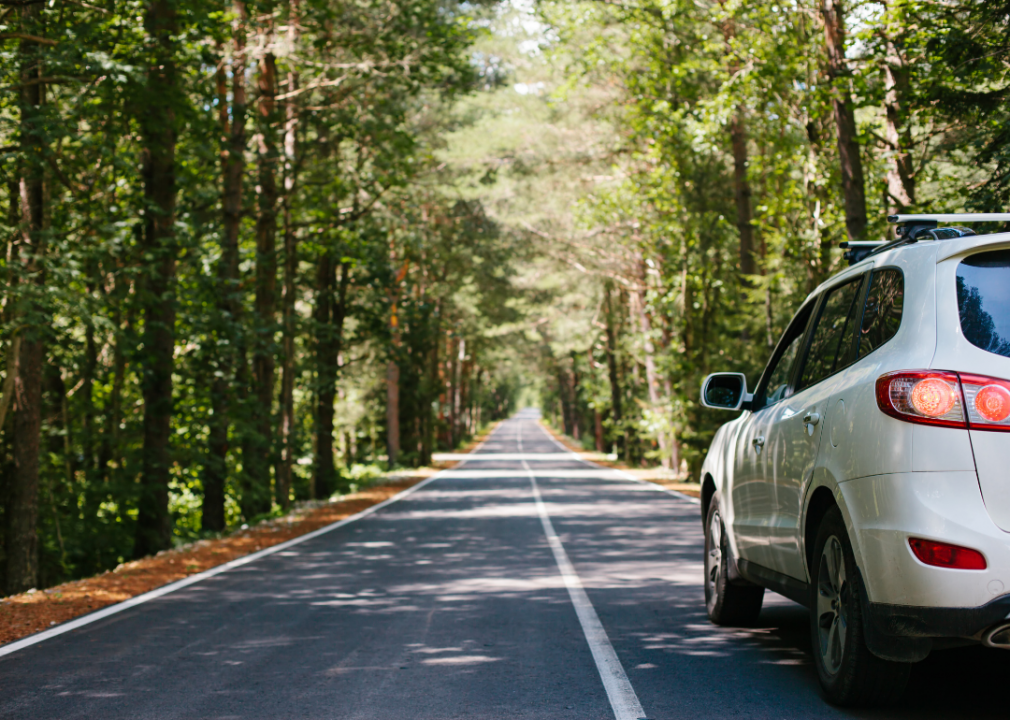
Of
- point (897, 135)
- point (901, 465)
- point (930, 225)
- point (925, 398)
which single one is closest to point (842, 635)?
point (901, 465)

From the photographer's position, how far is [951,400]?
3863mm

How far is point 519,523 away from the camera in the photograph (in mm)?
16172

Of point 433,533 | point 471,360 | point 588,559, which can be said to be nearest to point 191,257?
point 433,533

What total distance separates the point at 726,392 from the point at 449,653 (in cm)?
251

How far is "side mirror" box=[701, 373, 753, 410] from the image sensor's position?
21.7 feet

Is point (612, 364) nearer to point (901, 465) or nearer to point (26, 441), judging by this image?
point (26, 441)

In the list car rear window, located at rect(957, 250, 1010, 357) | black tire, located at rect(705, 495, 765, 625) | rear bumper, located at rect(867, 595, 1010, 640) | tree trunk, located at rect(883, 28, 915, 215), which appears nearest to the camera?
rear bumper, located at rect(867, 595, 1010, 640)

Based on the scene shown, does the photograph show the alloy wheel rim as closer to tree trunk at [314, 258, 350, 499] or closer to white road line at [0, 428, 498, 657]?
white road line at [0, 428, 498, 657]

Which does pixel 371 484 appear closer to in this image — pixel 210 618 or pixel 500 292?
pixel 500 292

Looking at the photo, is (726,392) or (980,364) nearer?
(980,364)

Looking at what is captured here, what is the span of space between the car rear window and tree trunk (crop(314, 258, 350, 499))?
22159 mm

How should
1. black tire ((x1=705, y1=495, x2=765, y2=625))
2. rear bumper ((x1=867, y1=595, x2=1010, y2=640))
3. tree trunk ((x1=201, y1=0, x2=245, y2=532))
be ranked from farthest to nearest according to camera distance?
tree trunk ((x1=201, y1=0, x2=245, y2=532)), black tire ((x1=705, y1=495, x2=765, y2=625)), rear bumper ((x1=867, y1=595, x2=1010, y2=640))

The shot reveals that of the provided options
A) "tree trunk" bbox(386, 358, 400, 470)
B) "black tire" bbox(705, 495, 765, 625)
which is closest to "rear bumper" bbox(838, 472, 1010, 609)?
"black tire" bbox(705, 495, 765, 625)

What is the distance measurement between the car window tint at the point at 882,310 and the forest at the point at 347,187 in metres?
5.87
